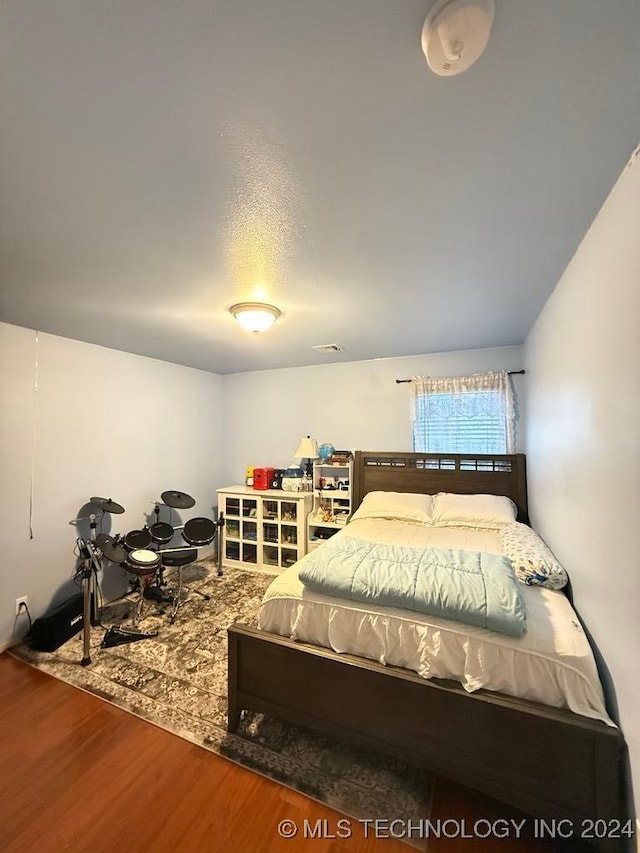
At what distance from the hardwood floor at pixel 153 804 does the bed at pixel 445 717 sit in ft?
0.63

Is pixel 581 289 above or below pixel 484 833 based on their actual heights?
above

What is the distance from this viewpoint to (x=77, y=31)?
A: 0.69 meters

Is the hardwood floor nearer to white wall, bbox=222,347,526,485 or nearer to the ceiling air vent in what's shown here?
white wall, bbox=222,347,526,485

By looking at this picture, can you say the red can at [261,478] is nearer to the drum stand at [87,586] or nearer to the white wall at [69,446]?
the white wall at [69,446]

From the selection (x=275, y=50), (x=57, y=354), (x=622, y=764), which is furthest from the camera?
(x=57, y=354)

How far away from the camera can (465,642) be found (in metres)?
1.37

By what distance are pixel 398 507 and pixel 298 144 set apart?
276 cm

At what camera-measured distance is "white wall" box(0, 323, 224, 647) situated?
2.45 meters

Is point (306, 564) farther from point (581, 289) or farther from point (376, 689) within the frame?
point (581, 289)

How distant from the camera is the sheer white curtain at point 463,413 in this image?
124 inches

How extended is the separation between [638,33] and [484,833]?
7.94 ft

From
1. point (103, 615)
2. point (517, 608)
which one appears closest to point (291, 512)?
point (103, 615)

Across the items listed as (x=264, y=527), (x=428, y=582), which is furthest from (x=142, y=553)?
(x=428, y=582)

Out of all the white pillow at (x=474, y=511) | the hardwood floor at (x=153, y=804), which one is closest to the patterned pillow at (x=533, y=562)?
Result: the white pillow at (x=474, y=511)
